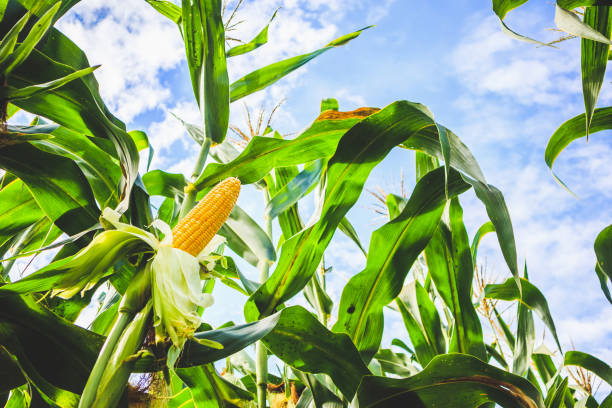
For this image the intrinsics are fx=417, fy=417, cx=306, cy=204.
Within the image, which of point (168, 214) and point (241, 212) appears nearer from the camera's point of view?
point (241, 212)

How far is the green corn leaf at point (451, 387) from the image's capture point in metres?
1.00

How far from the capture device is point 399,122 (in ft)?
3.76

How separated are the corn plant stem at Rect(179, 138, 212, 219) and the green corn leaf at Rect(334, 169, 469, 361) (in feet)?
1.58

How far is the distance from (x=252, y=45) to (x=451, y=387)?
1.27 metres

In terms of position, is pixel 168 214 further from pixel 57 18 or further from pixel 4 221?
pixel 57 18

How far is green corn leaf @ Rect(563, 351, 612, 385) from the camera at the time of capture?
4.90 feet

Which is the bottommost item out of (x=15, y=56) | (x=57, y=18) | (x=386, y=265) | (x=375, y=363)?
(x=375, y=363)

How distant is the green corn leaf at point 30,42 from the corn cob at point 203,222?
0.46 m

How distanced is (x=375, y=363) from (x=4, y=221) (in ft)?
4.19

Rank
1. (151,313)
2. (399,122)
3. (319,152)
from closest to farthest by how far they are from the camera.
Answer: (151,313) → (399,122) → (319,152)

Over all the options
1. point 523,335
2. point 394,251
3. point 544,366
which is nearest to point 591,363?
point 523,335

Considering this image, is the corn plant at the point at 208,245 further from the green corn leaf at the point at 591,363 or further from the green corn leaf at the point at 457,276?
the green corn leaf at the point at 591,363

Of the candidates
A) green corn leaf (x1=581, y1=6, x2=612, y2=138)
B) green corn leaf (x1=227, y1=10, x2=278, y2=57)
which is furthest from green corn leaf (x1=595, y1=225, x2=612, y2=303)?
green corn leaf (x1=227, y1=10, x2=278, y2=57)

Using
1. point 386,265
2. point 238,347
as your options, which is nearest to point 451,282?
point 386,265
